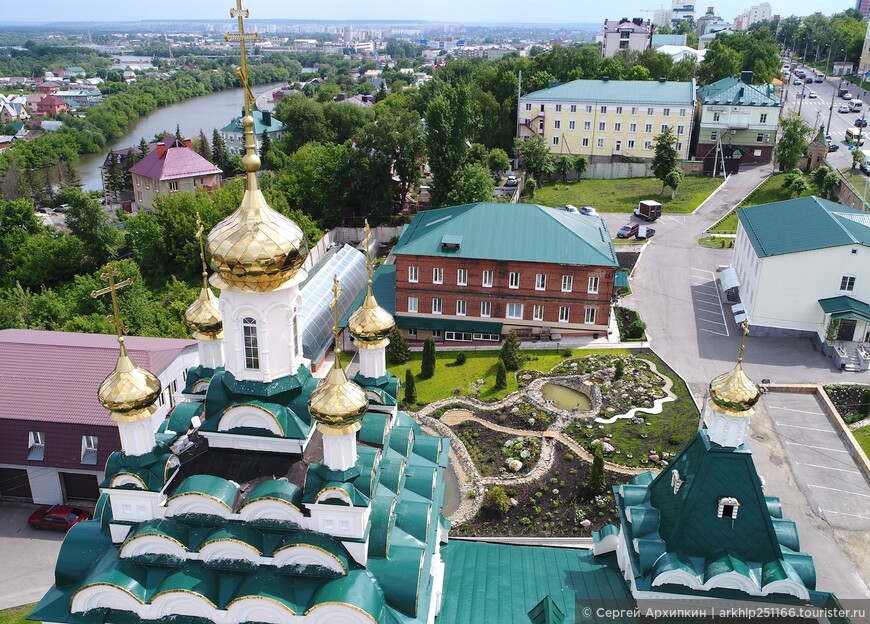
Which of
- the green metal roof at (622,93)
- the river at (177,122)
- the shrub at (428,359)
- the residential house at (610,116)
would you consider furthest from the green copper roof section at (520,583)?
the river at (177,122)

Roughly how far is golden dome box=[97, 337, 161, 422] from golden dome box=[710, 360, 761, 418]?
904cm

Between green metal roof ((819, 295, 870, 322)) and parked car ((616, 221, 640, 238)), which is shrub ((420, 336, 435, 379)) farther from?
parked car ((616, 221, 640, 238))

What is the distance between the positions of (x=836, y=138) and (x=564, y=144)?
22.6 metres

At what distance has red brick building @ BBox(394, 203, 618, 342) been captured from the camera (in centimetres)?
2794

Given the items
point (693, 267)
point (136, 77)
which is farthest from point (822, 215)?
point (136, 77)

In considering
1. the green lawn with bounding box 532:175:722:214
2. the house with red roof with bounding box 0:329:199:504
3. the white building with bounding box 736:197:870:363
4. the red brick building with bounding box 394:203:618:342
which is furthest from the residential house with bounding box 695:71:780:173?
the house with red roof with bounding box 0:329:199:504

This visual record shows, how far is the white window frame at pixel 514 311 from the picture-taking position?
94.3 ft

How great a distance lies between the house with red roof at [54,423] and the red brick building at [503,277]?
11.8 meters

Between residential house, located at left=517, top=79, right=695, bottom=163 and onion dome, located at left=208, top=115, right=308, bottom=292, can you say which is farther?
residential house, located at left=517, top=79, right=695, bottom=163

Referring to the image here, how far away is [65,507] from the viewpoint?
727 inches

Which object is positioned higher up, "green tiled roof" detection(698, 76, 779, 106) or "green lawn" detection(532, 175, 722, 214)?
"green tiled roof" detection(698, 76, 779, 106)

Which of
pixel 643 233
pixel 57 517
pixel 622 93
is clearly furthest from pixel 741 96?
pixel 57 517

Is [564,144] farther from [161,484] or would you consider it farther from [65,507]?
[161,484]

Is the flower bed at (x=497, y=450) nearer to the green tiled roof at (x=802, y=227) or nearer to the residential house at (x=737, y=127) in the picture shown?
the green tiled roof at (x=802, y=227)
